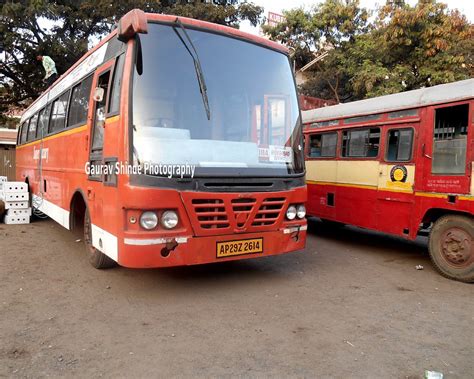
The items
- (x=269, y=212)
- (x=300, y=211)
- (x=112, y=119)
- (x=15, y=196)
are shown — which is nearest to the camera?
(x=112, y=119)

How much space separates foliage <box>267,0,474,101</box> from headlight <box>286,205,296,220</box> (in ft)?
35.2

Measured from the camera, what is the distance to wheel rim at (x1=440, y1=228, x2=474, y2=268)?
5.17 meters

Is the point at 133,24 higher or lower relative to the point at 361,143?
higher

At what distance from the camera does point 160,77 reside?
4117 millimetres

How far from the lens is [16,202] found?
911 centimetres

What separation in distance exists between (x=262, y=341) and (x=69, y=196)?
3821 millimetres

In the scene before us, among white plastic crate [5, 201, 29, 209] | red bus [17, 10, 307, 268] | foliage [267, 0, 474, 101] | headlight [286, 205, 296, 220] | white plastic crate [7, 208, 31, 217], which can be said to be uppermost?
foliage [267, 0, 474, 101]

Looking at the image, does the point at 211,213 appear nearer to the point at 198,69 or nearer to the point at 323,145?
the point at 198,69

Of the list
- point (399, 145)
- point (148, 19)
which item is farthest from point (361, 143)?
point (148, 19)

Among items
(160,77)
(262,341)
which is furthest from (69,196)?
(262,341)

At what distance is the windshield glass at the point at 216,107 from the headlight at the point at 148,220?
0.51 meters

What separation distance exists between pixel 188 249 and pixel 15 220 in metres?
6.90

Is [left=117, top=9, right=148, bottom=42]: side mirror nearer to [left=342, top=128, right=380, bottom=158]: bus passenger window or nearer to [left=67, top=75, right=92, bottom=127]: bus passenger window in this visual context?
[left=67, top=75, right=92, bottom=127]: bus passenger window

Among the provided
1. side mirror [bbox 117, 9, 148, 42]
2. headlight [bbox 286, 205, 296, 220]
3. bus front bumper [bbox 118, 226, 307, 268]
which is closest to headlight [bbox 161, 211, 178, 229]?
bus front bumper [bbox 118, 226, 307, 268]
